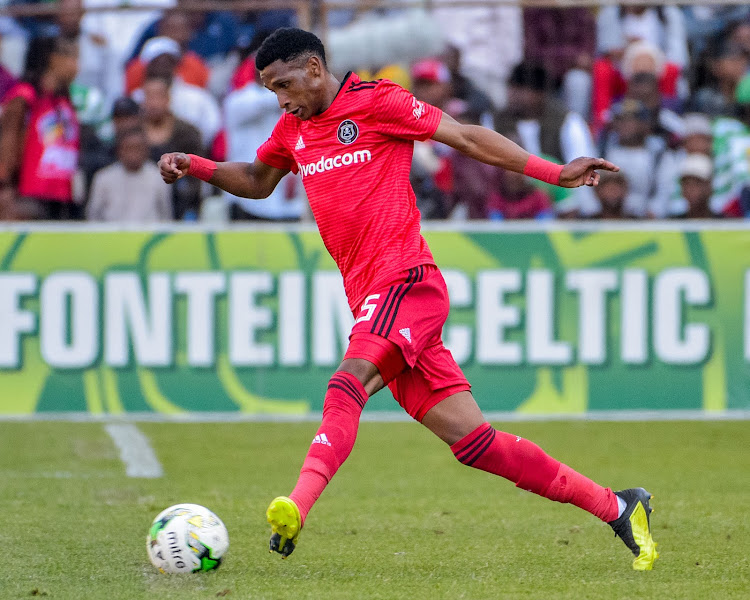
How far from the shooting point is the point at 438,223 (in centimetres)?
1001

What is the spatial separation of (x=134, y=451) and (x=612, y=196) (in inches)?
177

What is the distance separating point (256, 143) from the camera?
10281 mm

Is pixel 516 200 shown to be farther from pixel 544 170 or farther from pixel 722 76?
pixel 544 170

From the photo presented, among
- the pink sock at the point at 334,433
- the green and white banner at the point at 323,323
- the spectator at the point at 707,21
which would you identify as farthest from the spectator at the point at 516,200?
the pink sock at the point at 334,433

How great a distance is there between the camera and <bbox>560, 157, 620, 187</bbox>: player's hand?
16.1 feet

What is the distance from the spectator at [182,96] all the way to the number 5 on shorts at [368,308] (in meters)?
5.88

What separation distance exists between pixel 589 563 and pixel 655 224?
5189mm

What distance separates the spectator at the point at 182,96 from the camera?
A: 34.6ft

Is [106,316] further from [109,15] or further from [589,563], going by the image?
[589,563]

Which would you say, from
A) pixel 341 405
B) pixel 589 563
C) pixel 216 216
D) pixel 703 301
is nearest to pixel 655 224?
pixel 703 301

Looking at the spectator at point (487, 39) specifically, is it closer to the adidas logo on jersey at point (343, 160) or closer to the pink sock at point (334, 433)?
the adidas logo on jersey at point (343, 160)

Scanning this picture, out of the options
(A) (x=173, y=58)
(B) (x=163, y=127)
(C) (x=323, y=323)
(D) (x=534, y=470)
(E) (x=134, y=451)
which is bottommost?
(E) (x=134, y=451)

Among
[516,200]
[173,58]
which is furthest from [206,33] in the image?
[516,200]

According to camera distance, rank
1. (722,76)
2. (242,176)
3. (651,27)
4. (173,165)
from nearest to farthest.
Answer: (173,165) → (242,176) → (722,76) → (651,27)
